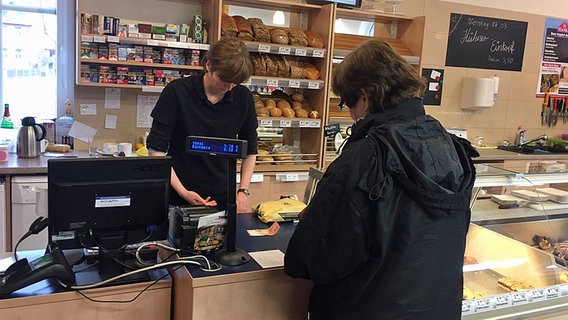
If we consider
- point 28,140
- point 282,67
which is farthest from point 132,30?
point 282,67

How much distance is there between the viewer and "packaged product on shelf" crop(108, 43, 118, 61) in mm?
3710

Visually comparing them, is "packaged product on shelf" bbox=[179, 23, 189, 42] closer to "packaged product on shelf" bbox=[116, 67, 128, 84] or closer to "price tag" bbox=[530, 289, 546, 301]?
"packaged product on shelf" bbox=[116, 67, 128, 84]

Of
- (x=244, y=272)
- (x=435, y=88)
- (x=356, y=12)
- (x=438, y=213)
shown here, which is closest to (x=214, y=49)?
(x=244, y=272)

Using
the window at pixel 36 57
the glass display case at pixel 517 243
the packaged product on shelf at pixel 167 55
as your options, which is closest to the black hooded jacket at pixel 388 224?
the glass display case at pixel 517 243

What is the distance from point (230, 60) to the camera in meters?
2.15

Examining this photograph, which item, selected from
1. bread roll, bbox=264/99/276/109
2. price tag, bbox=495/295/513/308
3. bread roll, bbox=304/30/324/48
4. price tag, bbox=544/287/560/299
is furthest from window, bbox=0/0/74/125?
price tag, bbox=544/287/560/299

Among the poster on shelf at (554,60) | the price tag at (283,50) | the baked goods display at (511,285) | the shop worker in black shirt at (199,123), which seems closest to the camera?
the baked goods display at (511,285)

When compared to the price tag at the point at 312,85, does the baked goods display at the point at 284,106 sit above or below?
below

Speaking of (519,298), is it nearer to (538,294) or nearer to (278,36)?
(538,294)

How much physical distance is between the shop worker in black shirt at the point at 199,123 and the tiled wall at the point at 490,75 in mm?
3057

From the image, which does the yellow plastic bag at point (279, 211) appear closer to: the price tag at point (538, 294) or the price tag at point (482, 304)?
the price tag at point (482, 304)

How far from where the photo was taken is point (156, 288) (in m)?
1.54

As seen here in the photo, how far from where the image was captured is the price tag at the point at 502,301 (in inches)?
81.6

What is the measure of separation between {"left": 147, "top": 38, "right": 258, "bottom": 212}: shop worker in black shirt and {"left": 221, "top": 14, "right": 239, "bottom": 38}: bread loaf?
4.96 feet
